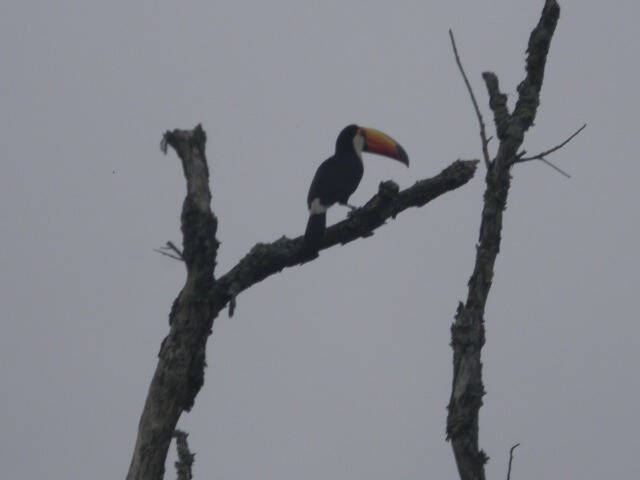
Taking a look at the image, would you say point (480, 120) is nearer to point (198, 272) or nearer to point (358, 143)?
point (198, 272)

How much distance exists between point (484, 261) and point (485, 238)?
0.13 m

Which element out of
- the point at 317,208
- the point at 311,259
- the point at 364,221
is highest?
the point at 317,208

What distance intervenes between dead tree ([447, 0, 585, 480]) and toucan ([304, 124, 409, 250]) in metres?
2.16

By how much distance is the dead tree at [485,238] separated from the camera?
17.7 feet

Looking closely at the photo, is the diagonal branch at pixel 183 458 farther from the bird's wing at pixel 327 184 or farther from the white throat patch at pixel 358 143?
the white throat patch at pixel 358 143

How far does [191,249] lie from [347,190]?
16.6 feet

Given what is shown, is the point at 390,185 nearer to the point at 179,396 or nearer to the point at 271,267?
the point at 271,267

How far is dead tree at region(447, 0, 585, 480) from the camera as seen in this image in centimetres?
541

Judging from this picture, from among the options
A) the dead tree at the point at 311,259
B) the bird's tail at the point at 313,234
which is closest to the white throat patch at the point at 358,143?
the bird's tail at the point at 313,234

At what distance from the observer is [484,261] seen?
226 inches

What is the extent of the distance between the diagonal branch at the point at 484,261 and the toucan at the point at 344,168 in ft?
7.11

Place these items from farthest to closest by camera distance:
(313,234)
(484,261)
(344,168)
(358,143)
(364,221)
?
(358,143) → (344,168) → (313,234) → (364,221) → (484,261)

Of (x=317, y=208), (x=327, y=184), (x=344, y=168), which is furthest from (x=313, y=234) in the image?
(x=344, y=168)

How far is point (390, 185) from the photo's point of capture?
721 centimetres
